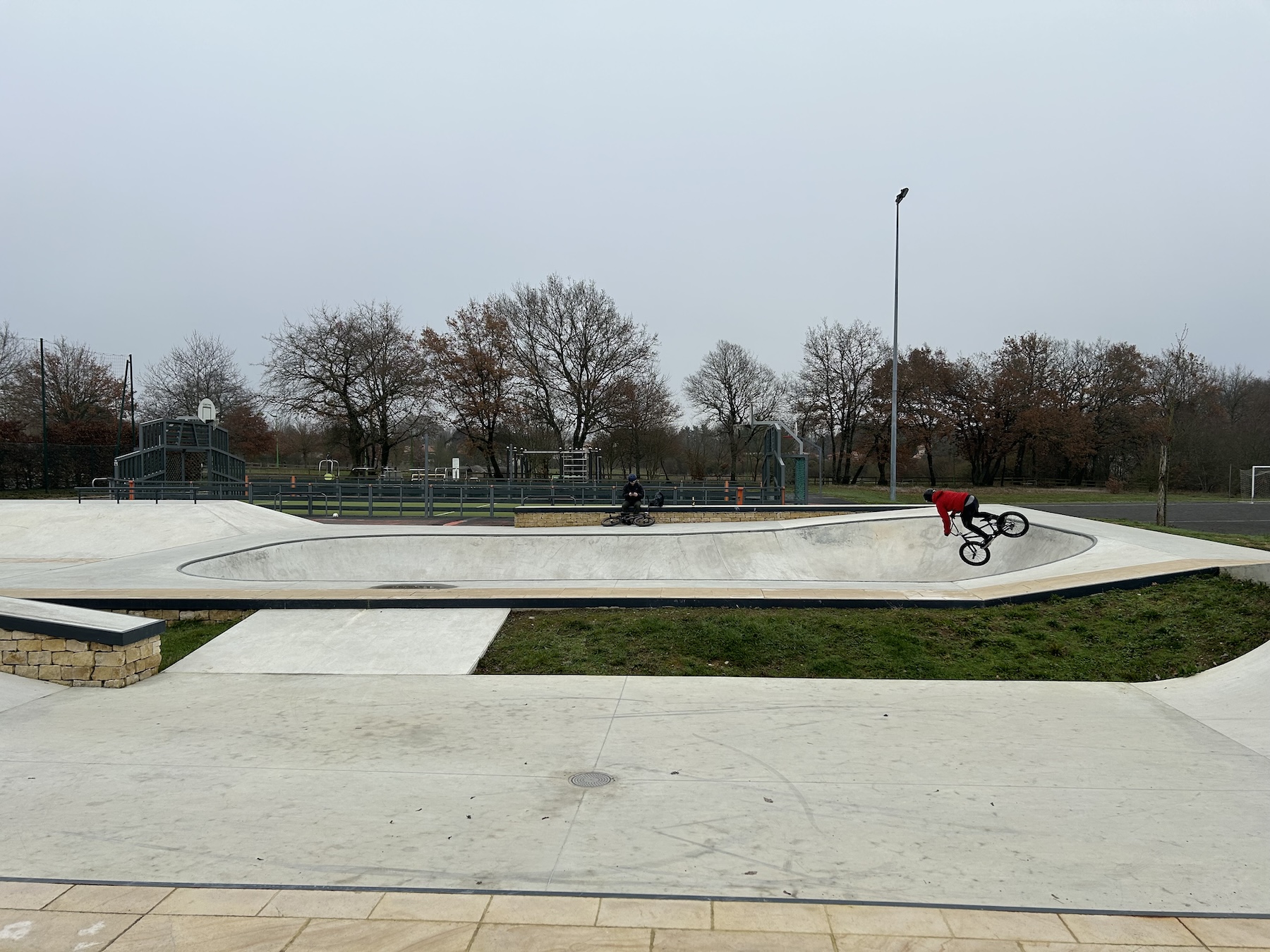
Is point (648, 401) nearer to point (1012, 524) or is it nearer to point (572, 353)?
point (572, 353)

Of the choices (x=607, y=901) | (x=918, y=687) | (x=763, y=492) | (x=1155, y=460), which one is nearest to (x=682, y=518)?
(x=763, y=492)

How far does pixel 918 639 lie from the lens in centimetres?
786

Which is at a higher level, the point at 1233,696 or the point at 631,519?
the point at 631,519

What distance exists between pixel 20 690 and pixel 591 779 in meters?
5.42

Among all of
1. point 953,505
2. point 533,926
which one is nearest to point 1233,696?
point 953,505

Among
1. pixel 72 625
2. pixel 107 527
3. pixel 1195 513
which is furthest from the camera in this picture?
pixel 1195 513

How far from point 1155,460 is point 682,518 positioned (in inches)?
1247

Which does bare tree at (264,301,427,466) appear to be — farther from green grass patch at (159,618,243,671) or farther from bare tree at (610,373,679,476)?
green grass patch at (159,618,243,671)

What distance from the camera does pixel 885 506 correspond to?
22.2 meters

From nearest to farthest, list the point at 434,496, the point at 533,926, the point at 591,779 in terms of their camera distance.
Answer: the point at 533,926, the point at 591,779, the point at 434,496

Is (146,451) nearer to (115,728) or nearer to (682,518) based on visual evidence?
(682,518)

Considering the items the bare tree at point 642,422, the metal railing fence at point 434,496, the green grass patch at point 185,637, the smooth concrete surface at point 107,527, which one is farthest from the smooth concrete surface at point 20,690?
the bare tree at point 642,422

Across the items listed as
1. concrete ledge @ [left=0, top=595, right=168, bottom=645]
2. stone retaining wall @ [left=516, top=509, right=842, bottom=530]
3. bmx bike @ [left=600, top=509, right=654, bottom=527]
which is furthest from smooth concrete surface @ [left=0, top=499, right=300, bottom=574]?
concrete ledge @ [left=0, top=595, right=168, bottom=645]

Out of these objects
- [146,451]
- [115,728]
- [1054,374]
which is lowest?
[115,728]
